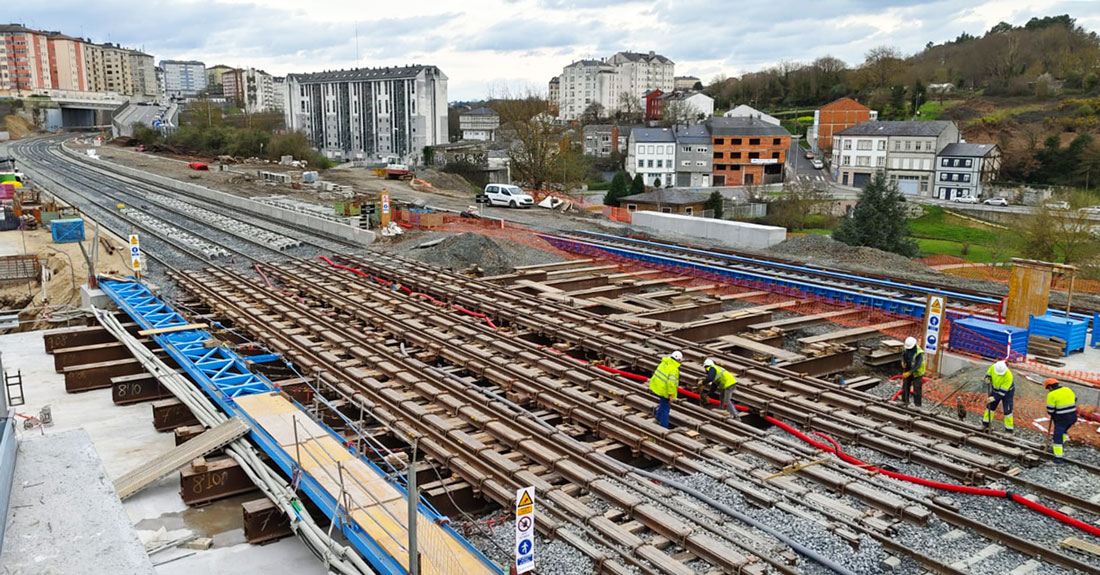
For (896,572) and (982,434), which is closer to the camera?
(896,572)

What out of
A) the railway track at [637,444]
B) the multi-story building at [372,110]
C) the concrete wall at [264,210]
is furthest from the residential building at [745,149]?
the railway track at [637,444]

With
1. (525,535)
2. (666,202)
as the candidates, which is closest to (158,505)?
(525,535)

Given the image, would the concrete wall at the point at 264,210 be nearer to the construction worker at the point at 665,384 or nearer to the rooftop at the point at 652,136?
the construction worker at the point at 665,384

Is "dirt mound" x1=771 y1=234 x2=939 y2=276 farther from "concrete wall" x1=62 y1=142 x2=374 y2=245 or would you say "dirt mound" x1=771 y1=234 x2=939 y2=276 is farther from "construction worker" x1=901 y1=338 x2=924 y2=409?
"concrete wall" x1=62 y1=142 x2=374 y2=245

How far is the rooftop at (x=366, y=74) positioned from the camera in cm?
9956

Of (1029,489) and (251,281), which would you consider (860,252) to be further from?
(251,281)

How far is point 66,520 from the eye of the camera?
13.6ft

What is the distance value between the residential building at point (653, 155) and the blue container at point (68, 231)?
212ft

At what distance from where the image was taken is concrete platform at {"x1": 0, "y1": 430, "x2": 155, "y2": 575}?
3789 millimetres

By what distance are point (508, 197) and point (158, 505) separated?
1186 inches

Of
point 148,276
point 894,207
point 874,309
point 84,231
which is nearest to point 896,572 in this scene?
point 874,309

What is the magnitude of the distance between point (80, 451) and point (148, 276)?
1879 centimetres

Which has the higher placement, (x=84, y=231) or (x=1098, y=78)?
(x=1098, y=78)

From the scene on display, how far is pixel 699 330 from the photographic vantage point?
15969mm
